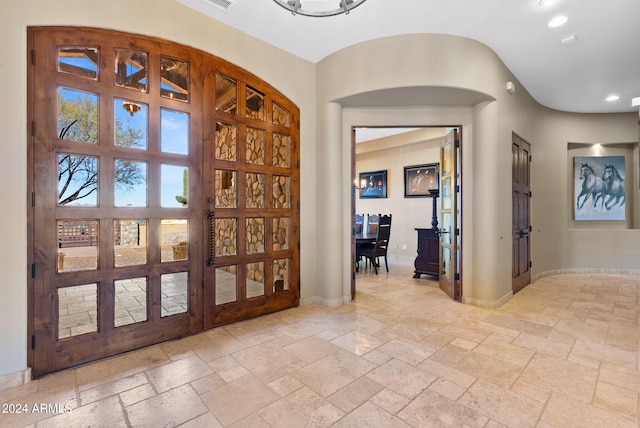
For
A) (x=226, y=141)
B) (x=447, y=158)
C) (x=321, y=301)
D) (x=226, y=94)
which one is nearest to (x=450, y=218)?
(x=447, y=158)

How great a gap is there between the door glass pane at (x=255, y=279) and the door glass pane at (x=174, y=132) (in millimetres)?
1388

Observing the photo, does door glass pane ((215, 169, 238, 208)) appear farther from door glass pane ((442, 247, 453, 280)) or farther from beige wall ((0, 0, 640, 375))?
door glass pane ((442, 247, 453, 280))

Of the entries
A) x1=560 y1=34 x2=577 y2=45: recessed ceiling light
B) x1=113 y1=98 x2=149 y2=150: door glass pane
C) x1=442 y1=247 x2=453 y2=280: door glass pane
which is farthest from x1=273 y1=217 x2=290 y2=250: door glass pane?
x1=560 y1=34 x2=577 y2=45: recessed ceiling light

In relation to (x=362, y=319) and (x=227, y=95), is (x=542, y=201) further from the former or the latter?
(x=227, y=95)

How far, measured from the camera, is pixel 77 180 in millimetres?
2318

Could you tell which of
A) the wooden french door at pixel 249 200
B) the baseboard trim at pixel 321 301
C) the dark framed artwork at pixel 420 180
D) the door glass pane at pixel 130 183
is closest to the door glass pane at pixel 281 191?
the wooden french door at pixel 249 200

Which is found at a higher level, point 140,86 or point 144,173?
point 140,86

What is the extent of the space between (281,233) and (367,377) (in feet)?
6.36

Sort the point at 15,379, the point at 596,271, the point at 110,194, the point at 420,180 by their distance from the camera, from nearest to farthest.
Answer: the point at 15,379 → the point at 110,194 → the point at 596,271 → the point at 420,180

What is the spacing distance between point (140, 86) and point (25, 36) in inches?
28.7

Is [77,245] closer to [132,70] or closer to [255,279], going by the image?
[132,70]

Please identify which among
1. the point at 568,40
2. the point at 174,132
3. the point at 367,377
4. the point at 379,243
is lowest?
the point at 367,377

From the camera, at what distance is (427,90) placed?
3.47 m

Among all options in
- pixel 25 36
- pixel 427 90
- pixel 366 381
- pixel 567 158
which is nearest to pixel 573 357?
pixel 366 381
